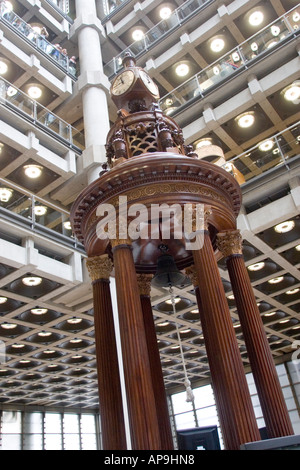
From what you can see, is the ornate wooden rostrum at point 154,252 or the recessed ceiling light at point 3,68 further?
the recessed ceiling light at point 3,68

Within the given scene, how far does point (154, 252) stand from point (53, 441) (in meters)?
32.2

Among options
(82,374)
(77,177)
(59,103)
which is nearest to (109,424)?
(77,177)

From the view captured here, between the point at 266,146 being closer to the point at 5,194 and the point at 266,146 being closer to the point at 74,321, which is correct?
the point at 5,194

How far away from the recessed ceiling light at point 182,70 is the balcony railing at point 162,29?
1777mm

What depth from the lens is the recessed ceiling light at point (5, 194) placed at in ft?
40.1

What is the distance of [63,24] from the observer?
23.6m

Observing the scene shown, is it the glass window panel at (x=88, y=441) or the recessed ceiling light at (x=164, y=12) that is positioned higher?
the recessed ceiling light at (x=164, y=12)

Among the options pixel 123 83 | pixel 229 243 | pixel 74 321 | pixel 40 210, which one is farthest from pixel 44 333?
pixel 229 243

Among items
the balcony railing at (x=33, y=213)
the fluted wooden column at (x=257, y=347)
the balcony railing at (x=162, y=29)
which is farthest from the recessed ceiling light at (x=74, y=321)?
the fluted wooden column at (x=257, y=347)

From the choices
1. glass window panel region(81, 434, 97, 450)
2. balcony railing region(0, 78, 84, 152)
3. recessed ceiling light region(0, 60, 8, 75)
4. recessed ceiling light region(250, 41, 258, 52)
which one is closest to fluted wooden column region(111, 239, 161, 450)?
balcony railing region(0, 78, 84, 152)

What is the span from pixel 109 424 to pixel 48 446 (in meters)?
31.8

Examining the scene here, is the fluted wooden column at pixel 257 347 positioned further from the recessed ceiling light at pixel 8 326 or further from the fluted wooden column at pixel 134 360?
the recessed ceiling light at pixel 8 326

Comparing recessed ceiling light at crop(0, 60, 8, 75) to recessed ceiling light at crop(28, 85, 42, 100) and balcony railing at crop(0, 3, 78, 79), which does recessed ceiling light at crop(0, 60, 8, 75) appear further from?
balcony railing at crop(0, 3, 78, 79)
